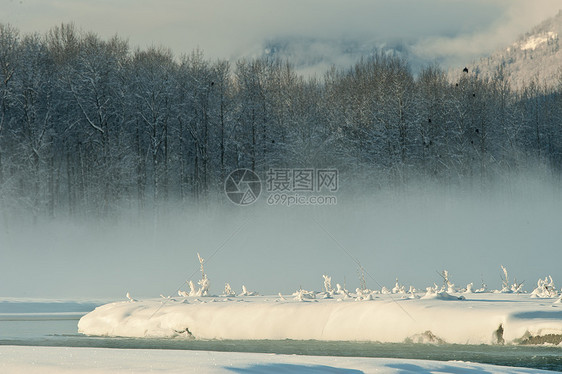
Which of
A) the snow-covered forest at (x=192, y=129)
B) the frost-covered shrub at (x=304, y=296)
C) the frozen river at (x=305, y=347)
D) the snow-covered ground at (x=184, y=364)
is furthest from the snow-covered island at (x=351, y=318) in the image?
the snow-covered forest at (x=192, y=129)

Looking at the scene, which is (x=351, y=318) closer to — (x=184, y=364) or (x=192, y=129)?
Answer: (x=184, y=364)

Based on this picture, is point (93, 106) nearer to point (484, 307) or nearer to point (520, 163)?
point (520, 163)

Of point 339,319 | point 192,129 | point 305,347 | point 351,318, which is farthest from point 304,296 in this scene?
point 192,129

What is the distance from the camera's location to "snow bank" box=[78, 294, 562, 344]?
554 inches

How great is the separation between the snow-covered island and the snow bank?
0.02 meters

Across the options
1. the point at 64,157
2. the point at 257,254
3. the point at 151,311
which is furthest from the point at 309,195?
the point at 151,311

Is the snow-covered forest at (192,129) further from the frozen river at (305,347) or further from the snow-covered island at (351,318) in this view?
the snow-covered island at (351,318)

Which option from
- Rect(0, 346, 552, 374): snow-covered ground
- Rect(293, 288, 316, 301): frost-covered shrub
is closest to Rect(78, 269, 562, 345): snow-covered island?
Rect(293, 288, 316, 301): frost-covered shrub

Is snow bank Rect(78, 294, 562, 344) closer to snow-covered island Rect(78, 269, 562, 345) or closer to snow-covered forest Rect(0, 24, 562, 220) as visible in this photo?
snow-covered island Rect(78, 269, 562, 345)

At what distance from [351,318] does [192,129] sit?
35.3 meters

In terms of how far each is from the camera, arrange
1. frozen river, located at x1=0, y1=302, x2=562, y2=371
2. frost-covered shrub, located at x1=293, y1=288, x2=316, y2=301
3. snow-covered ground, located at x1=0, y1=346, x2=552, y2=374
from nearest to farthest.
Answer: snow-covered ground, located at x1=0, y1=346, x2=552, y2=374, frozen river, located at x1=0, y1=302, x2=562, y2=371, frost-covered shrub, located at x1=293, y1=288, x2=316, y2=301

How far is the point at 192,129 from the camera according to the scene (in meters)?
49.6

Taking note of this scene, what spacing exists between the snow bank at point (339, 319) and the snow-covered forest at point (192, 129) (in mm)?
25997

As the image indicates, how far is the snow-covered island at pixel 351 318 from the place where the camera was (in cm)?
1403
